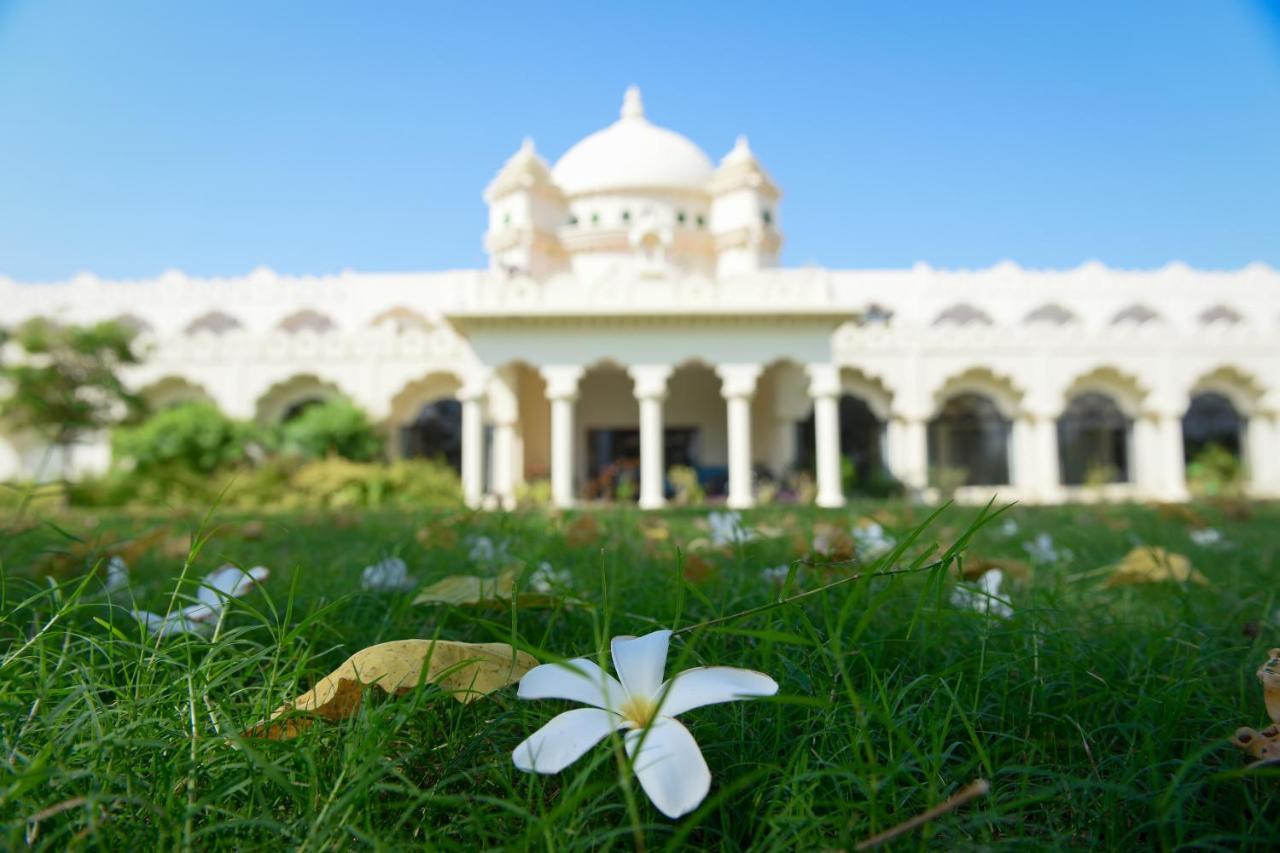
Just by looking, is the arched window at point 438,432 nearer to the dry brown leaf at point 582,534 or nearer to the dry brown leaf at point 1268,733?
the dry brown leaf at point 582,534

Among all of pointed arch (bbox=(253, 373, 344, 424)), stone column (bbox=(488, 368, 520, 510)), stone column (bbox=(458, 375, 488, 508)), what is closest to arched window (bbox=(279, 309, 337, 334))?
pointed arch (bbox=(253, 373, 344, 424))

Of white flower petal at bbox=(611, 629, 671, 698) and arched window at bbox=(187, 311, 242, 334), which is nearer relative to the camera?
white flower petal at bbox=(611, 629, 671, 698)

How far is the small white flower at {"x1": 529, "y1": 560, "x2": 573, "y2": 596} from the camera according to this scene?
100 centimetres

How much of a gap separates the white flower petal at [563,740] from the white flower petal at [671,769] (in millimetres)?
24

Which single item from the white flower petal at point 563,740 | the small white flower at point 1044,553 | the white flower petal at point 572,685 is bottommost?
the small white flower at point 1044,553

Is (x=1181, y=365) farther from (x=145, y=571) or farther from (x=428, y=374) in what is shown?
(x=145, y=571)

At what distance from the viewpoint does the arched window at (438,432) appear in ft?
55.3

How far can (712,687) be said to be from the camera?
0.47 meters

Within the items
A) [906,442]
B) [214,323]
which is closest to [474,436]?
[906,442]

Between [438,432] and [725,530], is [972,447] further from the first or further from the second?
[725,530]

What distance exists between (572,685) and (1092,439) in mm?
21073

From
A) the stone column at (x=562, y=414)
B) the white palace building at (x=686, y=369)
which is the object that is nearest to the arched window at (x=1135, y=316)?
the white palace building at (x=686, y=369)

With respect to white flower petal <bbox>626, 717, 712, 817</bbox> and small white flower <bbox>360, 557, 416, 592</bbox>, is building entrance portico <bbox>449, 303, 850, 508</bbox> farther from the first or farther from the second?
white flower petal <bbox>626, 717, 712, 817</bbox>

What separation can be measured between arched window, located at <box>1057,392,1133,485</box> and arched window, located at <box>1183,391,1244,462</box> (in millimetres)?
2087
